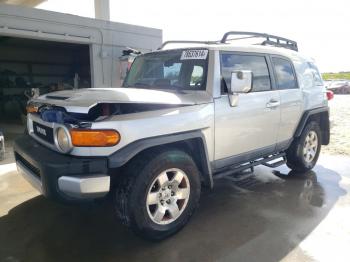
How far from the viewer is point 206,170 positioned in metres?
3.06

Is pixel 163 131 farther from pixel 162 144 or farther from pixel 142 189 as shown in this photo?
pixel 142 189

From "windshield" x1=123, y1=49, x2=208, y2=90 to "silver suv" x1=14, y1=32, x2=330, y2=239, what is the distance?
0.01 metres

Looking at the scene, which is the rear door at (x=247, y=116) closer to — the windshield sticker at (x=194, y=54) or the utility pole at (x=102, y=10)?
the windshield sticker at (x=194, y=54)

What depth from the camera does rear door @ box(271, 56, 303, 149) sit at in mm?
4055

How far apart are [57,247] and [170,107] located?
5.30ft

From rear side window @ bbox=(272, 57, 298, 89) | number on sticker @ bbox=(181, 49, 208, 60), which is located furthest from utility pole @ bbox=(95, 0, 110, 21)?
number on sticker @ bbox=(181, 49, 208, 60)

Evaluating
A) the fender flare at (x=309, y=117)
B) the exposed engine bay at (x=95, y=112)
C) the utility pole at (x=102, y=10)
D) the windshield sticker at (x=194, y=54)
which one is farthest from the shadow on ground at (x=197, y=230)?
the utility pole at (x=102, y=10)

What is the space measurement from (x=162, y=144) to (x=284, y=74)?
2360 mm

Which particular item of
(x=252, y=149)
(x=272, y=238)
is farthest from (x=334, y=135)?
(x=272, y=238)

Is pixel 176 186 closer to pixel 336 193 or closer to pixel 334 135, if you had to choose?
pixel 336 193

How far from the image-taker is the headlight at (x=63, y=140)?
96.4 inches

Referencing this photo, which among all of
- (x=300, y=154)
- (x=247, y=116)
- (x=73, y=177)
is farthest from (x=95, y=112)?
(x=300, y=154)

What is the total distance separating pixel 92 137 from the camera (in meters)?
2.40

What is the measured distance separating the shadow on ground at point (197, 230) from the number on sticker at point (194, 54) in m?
1.72
